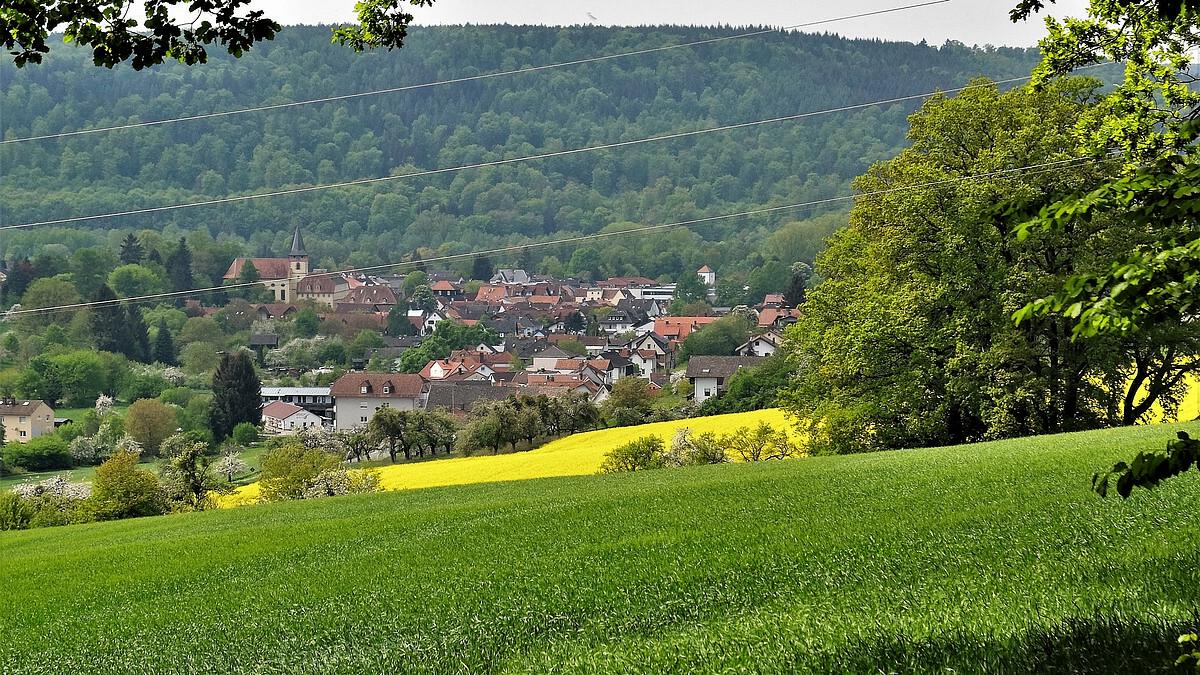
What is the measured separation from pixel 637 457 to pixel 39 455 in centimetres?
6480

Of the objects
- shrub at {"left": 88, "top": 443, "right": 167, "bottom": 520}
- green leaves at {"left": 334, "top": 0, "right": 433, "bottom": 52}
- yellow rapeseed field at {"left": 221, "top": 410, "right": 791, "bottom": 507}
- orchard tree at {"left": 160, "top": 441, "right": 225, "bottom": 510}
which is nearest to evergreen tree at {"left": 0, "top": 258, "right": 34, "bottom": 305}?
yellow rapeseed field at {"left": 221, "top": 410, "right": 791, "bottom": 507}

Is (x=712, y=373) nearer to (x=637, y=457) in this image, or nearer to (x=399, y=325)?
(x=637, y=457)

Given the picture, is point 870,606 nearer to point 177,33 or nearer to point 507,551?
point 177,33

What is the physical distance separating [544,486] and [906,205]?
1256cm

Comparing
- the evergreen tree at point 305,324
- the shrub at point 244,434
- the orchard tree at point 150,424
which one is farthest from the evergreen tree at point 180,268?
the shrub at point 244,434

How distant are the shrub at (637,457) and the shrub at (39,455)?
2409 inches

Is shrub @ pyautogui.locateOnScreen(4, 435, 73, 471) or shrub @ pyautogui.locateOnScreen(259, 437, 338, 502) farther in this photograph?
shrub @ pyautogui.locateOnScreen(4, 435, 73, 471)

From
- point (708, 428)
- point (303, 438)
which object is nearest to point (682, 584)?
point (708, 428)

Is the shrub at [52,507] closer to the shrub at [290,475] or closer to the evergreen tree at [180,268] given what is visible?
the shrub at [290,475]

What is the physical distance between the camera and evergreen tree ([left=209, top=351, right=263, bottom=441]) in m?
103

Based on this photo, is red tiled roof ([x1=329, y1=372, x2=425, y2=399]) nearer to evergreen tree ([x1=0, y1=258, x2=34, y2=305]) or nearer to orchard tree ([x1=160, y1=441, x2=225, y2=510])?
orchard tree ([x1=160, y1=441, x2=225, y2=510])

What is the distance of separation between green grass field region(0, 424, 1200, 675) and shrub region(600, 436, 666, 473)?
16002 millimetres

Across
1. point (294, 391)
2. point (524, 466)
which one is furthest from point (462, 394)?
point (524, 466)

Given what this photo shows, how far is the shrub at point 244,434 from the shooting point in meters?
Result: 96.5
